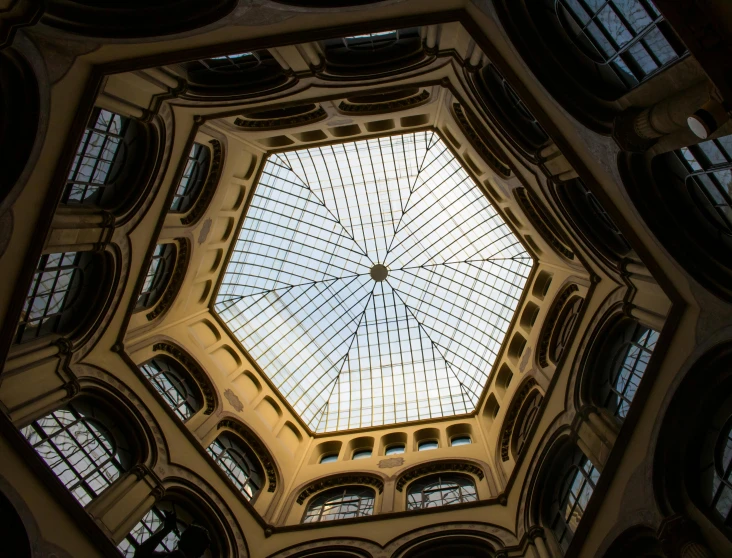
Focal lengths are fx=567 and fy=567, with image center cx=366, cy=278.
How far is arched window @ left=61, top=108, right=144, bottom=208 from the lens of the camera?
16266 mm

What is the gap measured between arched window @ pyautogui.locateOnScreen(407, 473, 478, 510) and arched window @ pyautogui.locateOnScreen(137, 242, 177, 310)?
14.1 m

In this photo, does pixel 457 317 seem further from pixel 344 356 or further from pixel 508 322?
pixel 344 356

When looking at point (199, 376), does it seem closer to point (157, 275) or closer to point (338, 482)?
point (157, 275)

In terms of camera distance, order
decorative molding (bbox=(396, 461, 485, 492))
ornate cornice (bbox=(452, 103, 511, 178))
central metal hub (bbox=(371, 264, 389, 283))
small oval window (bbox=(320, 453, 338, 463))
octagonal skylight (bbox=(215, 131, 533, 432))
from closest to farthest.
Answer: ornate cornice (bbox=(452, 103, 511, 178)) → decorative molding (bbox=(396, 461, 485, 492)) → small oval window (bbox=(320, 453, 338, 463)) → octagonal skylight (bbox=(215, 131, 533, 432)) → central metal hub (bbox=(371, 264, 389, 283))

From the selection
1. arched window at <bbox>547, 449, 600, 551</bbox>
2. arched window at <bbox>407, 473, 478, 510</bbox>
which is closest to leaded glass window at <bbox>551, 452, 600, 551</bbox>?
arched window at <bbox>547, 449, 600, 551</bbox>

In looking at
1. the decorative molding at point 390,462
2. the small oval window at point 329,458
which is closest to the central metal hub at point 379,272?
the small oval window at point 329,458

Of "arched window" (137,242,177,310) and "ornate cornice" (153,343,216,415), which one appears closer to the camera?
"arched window" (137,242,177,310)

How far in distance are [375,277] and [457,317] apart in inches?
220

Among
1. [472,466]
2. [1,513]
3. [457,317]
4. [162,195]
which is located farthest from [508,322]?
[1,513]

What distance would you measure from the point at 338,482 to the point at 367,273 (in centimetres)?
1304

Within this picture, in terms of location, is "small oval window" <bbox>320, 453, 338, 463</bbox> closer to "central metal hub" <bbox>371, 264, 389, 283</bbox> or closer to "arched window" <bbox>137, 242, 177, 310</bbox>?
"central metal hub" <bbox>371, 264, 389, 283</bbox>

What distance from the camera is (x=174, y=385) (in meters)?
24.8

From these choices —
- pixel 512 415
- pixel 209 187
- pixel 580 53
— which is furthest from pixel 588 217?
pixel 209 187

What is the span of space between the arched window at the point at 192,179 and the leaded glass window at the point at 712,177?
17085 mm
